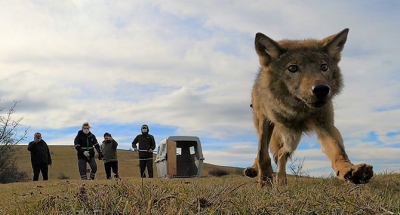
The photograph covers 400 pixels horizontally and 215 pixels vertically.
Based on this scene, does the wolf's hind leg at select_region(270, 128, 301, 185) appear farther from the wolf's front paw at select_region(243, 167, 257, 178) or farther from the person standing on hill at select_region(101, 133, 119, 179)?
the person standing on hill at select_region(101, 133, 119, 179)

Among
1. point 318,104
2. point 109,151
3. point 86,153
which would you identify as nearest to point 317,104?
point 318,104

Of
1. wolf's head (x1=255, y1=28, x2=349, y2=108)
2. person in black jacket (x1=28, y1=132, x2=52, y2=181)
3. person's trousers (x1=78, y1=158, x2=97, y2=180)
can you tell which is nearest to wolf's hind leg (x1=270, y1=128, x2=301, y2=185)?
wolf's head (x1=255, y1=28, x2=349, y2=108)

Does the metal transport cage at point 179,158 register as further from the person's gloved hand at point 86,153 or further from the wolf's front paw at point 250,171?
the wolf's front paw at point 250,171

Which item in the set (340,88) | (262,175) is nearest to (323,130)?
(340,88)

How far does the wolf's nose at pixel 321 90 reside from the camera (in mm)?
5588

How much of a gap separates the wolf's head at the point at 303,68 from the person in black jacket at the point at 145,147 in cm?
1170

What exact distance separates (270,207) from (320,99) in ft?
8.53

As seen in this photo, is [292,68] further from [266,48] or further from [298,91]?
[266,48]

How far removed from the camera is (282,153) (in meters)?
8.10

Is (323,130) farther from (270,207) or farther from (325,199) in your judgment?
(270,207)

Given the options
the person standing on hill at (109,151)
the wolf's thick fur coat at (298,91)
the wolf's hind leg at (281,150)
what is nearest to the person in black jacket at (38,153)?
the person standing on hill at (109,151)

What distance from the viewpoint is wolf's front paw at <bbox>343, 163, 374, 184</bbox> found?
4.68 meters

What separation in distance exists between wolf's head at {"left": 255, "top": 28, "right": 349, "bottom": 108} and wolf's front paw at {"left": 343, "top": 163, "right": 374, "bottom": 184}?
1.18 metres

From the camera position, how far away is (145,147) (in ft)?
60.2
